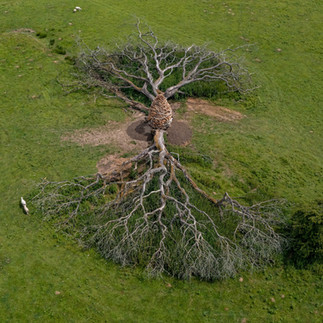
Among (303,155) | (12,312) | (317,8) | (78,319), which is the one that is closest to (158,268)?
(78,319)

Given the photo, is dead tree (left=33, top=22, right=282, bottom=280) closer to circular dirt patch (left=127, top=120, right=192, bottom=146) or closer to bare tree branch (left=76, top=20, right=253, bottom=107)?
circular dirt patch (left=127, top=120, right=192, bottom=146)

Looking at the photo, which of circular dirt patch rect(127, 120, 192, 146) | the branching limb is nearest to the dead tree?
the branching limb

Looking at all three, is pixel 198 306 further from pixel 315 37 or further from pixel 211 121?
pixel 315 37

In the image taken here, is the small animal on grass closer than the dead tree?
No

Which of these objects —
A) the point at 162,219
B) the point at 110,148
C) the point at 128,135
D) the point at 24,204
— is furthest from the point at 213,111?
the point at 24,204

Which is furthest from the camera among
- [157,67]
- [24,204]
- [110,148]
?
[157,67]

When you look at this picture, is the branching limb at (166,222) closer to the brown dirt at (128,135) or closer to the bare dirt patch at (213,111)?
the brown dirt at (128,135)

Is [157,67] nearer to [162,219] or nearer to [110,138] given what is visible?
[110,138]
